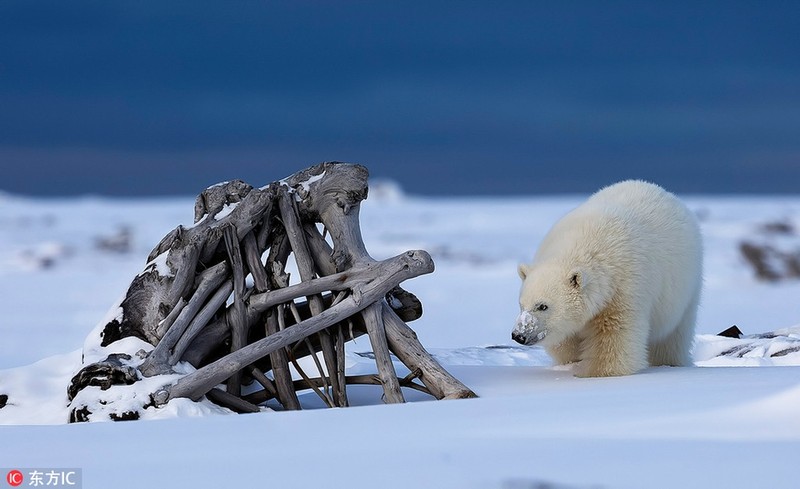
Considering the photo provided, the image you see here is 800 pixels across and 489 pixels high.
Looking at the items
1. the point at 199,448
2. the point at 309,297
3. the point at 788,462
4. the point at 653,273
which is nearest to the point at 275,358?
the point at 309,297

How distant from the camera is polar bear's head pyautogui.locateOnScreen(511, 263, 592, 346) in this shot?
22.6 feet

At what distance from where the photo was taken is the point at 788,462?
162 inches

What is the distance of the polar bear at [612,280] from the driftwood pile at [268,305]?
0.94m

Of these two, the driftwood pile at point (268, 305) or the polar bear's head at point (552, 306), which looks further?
the polar bear's head at point (552, 306)

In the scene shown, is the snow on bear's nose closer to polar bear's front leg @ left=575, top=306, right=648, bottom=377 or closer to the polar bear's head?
the polar bear's head

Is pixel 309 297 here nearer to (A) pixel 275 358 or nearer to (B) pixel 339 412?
(A) pixel 275 358
